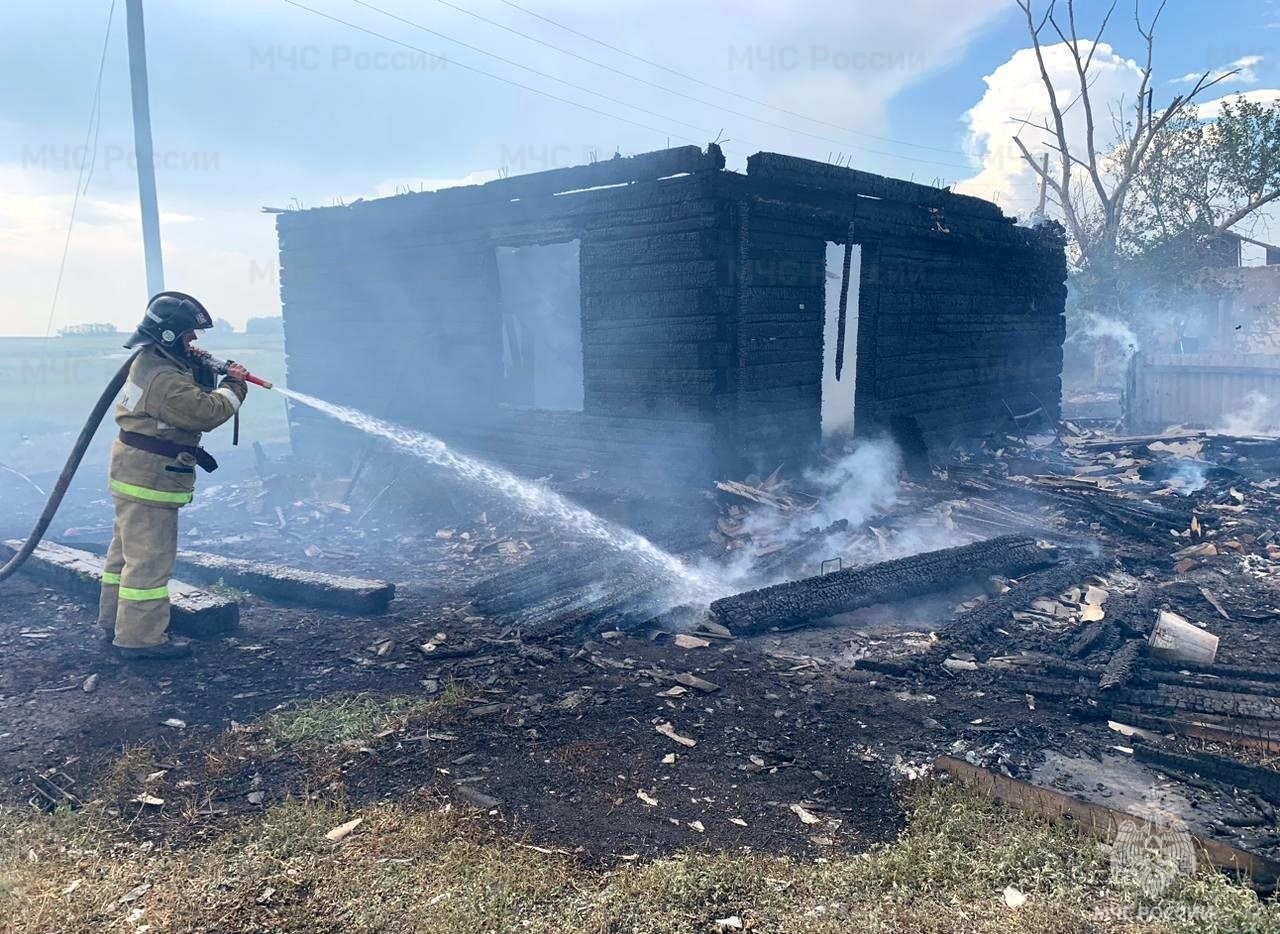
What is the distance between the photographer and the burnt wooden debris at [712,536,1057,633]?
6.74m

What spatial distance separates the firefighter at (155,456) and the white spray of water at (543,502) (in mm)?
4127

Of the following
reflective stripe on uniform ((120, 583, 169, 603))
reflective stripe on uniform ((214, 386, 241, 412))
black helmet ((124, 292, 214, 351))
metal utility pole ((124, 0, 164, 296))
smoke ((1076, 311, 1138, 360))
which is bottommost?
reflective stripe on uniform ((120, 583, 169, 603))

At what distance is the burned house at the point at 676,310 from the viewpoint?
991 centimetres

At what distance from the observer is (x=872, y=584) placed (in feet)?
24.0

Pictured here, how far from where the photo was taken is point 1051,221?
16188 mm

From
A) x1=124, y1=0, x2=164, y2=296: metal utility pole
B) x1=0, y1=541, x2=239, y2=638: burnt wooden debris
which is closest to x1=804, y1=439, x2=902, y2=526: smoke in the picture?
x1=0, y1=541, x2=239, y2=638: burnt wooden debris

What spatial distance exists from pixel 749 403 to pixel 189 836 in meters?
7.74

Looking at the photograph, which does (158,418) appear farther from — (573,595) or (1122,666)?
(1122,666)

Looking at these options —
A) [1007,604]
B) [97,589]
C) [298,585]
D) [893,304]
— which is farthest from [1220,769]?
[893,304]

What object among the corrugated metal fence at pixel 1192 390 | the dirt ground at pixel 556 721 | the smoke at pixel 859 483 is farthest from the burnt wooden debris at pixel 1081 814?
the corrugated metal fence at pixel 1192 390

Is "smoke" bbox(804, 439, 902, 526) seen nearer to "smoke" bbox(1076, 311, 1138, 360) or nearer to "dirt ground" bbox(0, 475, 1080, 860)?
"dirt ground" bbox(0, 475, 1080, 860)

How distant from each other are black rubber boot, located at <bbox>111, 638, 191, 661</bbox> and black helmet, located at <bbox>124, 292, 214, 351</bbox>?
216 centimetres

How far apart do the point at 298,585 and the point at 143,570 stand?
1.73 metres

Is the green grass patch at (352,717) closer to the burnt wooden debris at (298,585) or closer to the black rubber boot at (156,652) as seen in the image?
the black rubber boot at (156,652)
